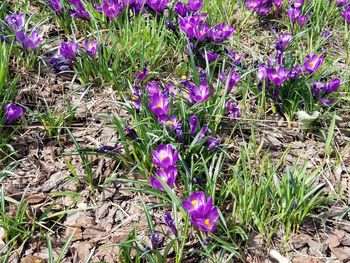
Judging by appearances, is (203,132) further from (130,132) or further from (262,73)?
(262,73)

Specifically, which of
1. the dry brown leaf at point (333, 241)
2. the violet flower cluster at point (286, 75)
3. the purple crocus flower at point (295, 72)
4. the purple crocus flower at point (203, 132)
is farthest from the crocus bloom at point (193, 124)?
the dry brown leaf at point (333, 241)

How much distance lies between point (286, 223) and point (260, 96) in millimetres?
866

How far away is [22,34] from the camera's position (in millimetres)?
2584

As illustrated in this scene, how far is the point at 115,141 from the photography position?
7.34 ft

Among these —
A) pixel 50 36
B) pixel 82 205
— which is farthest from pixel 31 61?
pixel 82 205

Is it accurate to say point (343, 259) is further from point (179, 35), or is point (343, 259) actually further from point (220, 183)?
point (179, 35)

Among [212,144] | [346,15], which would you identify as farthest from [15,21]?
[346,15]

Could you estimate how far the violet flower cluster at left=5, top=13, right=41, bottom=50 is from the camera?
8.50 feet

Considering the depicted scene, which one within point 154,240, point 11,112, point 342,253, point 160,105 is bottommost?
point 342,253

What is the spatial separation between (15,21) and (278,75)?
1.63 meters

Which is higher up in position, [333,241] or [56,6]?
[56,6]

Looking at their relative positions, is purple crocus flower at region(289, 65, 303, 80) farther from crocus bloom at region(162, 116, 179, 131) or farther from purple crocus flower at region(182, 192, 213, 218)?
purple crocus flower at region(182, 192, 213, 218)

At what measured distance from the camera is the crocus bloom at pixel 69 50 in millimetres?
2572

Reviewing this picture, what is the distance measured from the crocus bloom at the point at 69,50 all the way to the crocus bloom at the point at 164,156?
0.99 m
